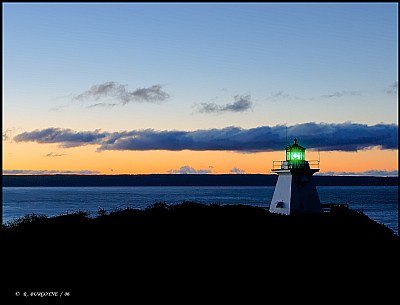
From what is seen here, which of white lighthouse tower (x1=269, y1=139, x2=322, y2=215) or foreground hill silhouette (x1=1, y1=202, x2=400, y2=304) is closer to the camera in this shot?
foreground hill silhouette (x1=1, y1=202, x2=400, y2=304)

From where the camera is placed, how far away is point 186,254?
24.4 meters

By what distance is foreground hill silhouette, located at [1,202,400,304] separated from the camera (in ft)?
69.8

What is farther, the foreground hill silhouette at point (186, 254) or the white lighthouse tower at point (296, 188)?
the white lighthouse tower at point (296, 188)

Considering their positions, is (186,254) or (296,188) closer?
(186,254)

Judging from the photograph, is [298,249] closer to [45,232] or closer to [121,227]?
[121,227]

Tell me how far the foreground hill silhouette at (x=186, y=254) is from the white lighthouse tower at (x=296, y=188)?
2062 millimetres

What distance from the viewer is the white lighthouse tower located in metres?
36.2

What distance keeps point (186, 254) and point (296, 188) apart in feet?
47.7

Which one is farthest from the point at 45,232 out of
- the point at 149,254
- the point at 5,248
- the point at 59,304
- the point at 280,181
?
the point at 280,181

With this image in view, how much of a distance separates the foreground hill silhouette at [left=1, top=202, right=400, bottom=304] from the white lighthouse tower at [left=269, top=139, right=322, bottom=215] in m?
2.06

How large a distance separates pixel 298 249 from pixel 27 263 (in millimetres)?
14613

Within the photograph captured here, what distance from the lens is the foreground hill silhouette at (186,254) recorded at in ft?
69.8

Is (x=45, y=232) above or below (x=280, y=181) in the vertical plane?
below

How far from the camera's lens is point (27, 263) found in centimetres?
2258
